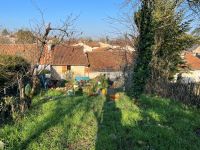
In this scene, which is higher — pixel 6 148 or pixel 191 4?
pixel 191 4

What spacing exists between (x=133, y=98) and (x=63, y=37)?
231 inches

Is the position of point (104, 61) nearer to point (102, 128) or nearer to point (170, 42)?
point (170, 42)

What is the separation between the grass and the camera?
6.36 m

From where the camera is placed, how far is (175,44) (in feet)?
84.4

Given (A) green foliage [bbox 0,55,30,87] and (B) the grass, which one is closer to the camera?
(B) the grass

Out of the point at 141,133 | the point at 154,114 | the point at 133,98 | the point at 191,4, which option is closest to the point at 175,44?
the point at 191,4

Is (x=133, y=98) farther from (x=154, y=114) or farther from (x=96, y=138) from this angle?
(x=96, y=138)

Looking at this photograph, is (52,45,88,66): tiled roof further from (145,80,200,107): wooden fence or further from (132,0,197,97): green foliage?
(145,80,200,107): wooden fence

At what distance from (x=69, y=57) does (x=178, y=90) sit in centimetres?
3648

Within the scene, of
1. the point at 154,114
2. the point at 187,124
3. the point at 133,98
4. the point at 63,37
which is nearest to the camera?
the point at 187,124

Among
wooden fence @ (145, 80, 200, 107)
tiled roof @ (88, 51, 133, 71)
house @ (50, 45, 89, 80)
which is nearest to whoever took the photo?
wooden fence @ (145, 80, 200, 107)

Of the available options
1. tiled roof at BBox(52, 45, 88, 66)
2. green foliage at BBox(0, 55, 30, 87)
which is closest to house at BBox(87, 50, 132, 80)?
tiled roof at BBox(52, 45, 88, 66)

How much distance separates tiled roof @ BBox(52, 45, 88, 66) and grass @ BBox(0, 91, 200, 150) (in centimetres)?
3740

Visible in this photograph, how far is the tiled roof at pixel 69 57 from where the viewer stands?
4736 cm
